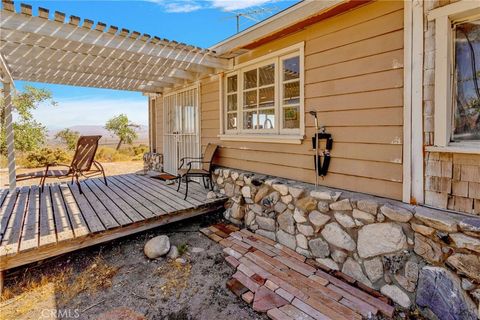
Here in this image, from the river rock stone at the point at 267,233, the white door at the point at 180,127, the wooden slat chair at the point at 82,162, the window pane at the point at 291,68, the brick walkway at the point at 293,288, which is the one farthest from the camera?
the white door at the point at 180,127

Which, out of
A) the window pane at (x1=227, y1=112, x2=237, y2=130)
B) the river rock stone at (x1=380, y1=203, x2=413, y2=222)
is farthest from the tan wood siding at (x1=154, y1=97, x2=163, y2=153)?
the river rock stone at (x1=380, y1=203, x2=413, y2=222)

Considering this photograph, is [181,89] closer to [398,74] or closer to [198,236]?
A: [198,236]

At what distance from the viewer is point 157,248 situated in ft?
9.76

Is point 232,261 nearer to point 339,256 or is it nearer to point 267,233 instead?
point 267,233

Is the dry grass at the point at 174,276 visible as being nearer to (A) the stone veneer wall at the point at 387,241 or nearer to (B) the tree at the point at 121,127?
(A) the stone veneer wall at the point at 387,241

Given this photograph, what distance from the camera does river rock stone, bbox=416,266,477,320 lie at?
1.87 metres

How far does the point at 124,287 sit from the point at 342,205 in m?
2.32

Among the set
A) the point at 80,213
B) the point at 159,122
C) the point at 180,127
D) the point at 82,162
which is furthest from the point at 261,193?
the point at 159,122

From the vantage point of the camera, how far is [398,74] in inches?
89.7

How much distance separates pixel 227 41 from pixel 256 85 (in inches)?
31.2

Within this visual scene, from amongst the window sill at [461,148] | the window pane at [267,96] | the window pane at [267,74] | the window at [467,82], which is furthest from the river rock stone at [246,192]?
the window at [467,82]

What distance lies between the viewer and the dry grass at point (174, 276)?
2408 millimetres

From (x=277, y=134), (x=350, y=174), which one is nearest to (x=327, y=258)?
(x=350, y=174)

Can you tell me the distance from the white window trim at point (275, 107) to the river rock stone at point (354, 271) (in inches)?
57.3
